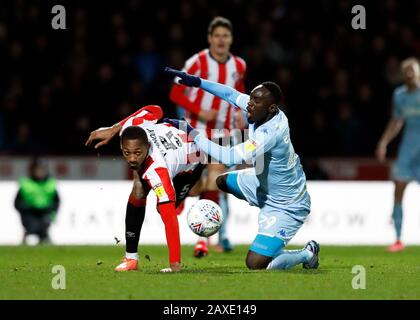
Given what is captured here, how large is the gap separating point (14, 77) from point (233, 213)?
4.26 m

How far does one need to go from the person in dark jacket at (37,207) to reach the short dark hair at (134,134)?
5511 millimetres

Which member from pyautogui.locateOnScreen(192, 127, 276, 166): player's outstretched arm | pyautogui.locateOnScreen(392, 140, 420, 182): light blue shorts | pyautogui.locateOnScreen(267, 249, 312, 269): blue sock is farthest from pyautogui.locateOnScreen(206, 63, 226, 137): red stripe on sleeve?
pyautogui.locateOnScreen(192, 127, 276, 166): player's outstretched arm

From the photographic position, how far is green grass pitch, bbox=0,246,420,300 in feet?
24.1

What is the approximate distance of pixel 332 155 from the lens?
15289mm

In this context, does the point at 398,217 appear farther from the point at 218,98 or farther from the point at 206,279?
the point at 206,279

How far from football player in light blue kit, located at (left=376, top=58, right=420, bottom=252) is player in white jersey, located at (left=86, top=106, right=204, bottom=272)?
366cm

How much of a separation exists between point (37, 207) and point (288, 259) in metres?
5.47

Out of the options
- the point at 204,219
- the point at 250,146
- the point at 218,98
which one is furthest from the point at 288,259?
the point at 218,98

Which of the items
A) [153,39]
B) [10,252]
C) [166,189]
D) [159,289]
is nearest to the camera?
[159,289]

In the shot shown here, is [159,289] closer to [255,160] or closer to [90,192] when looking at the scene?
[255,160]

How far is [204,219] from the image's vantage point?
870 centimetres

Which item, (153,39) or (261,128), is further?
(153,39)

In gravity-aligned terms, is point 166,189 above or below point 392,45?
below
